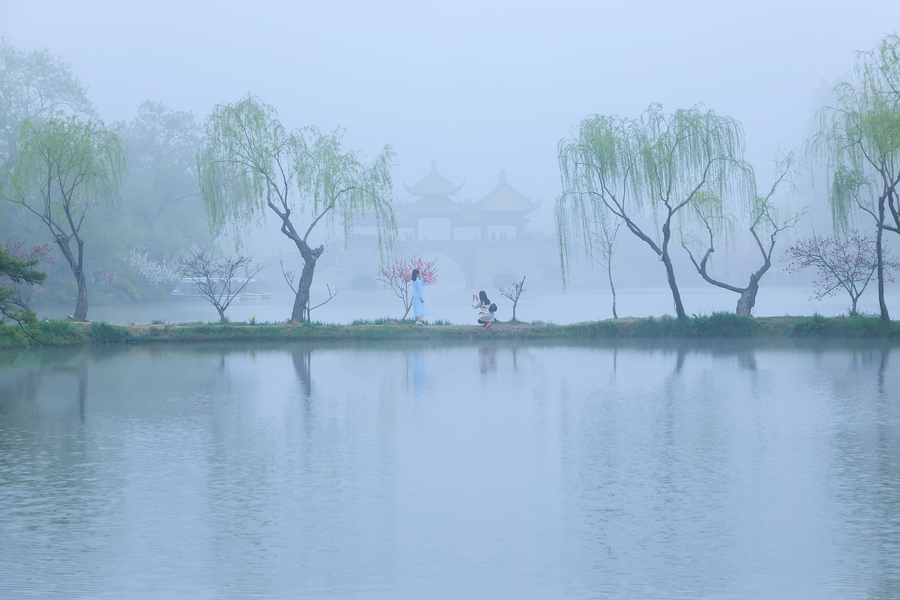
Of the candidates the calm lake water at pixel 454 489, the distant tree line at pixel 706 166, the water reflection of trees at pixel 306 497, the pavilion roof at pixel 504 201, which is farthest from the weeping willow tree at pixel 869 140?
the pavilion roof at pixel 504 201

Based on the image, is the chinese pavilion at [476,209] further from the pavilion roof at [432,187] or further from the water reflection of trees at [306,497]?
the water reflection of trees at [306,497]

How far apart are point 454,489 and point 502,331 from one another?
426 inches

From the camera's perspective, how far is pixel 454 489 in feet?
17.1

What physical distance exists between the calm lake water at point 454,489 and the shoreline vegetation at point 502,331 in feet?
17.6

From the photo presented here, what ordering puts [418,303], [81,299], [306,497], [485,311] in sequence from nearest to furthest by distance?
[306,497] < [485,311] < [418,303] < [81,299]

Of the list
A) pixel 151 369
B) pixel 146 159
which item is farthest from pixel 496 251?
pixel 151 369

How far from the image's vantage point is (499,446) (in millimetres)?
6395

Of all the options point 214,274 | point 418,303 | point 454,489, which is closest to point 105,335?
point 418,303

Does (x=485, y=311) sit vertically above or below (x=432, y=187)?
below

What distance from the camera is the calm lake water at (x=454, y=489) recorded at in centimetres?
384

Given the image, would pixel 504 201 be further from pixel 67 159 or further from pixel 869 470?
pixel 869 470

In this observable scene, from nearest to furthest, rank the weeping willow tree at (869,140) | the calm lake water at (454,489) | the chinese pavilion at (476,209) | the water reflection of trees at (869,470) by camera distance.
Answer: the calm lake water at (454,489) < the water reflection of trees at (869,470) < the weeping willow tree at (869,140) < the chinese pavilion at (476,209)

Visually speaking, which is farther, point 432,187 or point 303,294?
point 432,187

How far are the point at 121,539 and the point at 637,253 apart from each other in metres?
54.8
